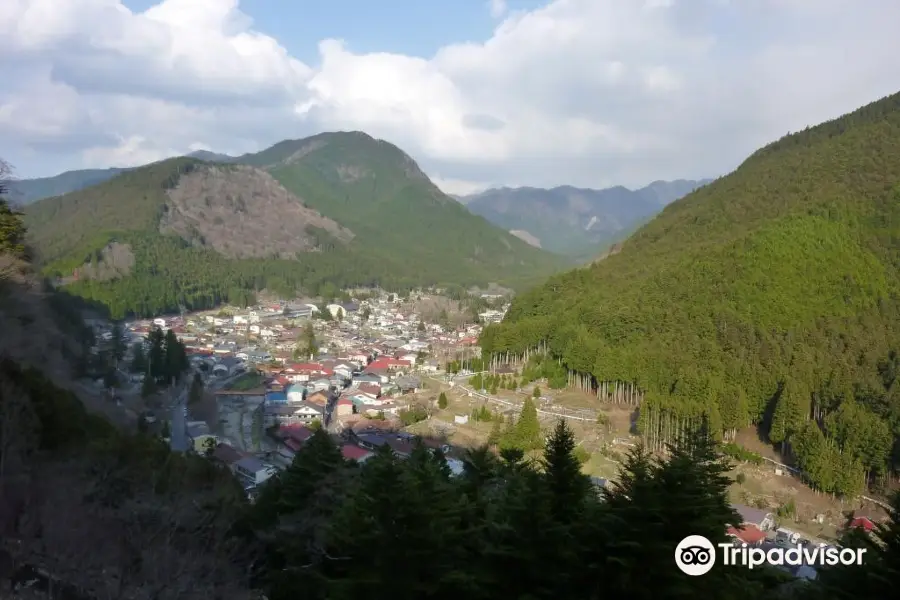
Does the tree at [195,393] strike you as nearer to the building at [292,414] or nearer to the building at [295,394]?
the building at [292,414]

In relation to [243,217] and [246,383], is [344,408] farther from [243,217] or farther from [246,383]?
[243,217]

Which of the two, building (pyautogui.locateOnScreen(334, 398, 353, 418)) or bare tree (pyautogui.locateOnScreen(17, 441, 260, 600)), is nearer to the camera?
bare tree (pyautogui.locateOnScreen(17, 441, 260, 600))

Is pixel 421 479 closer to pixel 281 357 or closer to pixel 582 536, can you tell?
pixel 582 536

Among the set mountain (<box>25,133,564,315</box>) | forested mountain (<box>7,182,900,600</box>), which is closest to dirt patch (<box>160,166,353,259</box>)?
mountain (<box>25,133,564,315</box>)

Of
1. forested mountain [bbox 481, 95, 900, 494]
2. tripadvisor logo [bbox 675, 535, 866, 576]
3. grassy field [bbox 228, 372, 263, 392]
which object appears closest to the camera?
tripadvisor logo [bbox 675, 535, 866, 576]

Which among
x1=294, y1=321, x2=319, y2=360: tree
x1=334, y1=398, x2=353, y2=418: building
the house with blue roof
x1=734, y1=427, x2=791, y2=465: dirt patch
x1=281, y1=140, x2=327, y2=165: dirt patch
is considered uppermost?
x1=281, y1=140, x2=327, y2=165: dirt patch

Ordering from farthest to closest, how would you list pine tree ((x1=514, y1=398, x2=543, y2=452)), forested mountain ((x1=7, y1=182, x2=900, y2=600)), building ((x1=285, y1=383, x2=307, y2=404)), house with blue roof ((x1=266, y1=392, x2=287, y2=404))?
building ((x1=285, y1=383, x2=307, y2=404)), house with blue roof ((x1=266, y1=392, x2=287, y2=404)), pine tree ((x1=514, y1=398, x2=543, y2=452)), forested mountain ((x1=7, y1=182, x2=900, y2=600))

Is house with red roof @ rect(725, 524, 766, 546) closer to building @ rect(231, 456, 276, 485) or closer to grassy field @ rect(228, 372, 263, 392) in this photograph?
building @ rect(231, 456, 276, 485)
